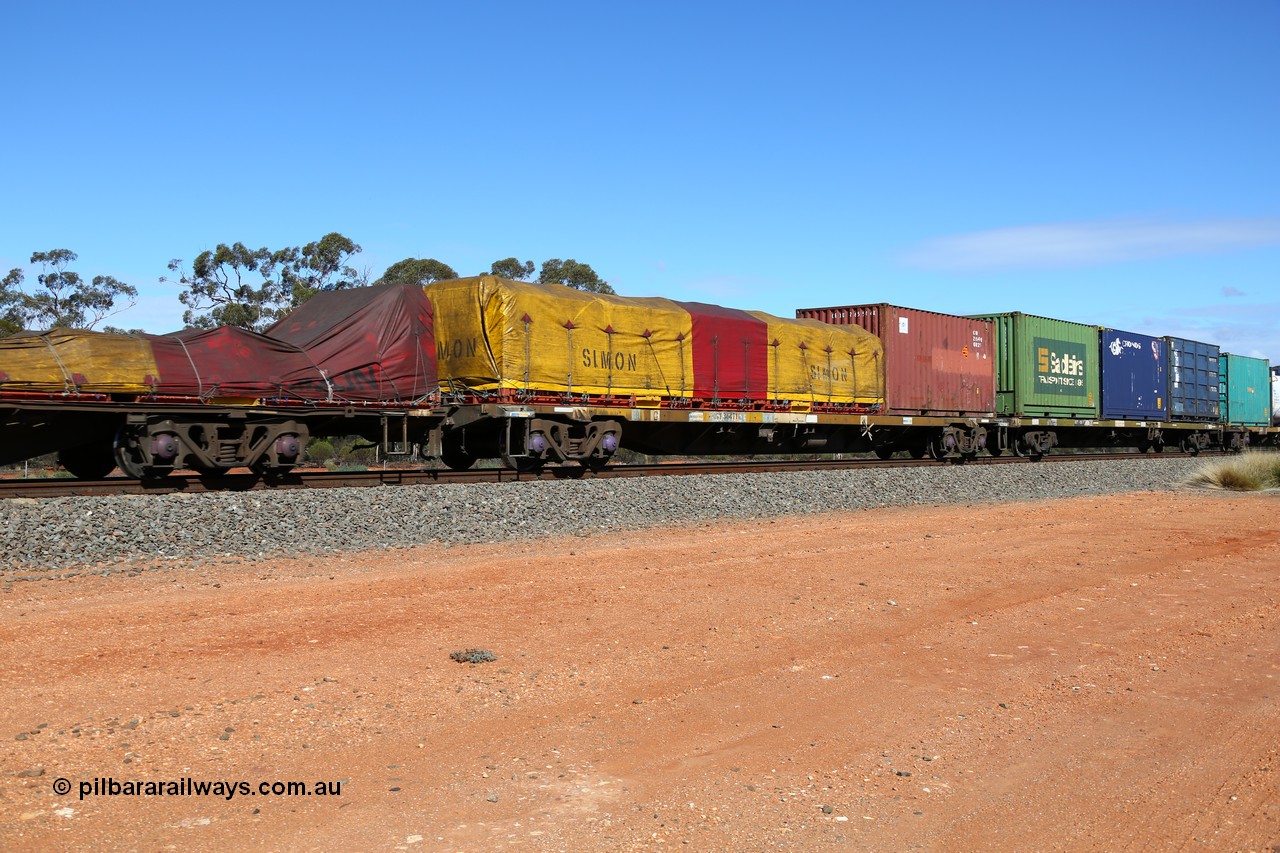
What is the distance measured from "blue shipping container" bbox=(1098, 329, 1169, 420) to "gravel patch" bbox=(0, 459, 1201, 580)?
1302 cm

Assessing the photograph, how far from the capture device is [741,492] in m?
16.2

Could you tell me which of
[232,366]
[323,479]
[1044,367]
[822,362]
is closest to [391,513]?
[323,479]

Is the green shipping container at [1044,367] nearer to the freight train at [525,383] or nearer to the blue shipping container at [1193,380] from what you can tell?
the freight train at [525,383]

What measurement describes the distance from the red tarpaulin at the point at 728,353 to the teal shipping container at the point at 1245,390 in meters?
24.7

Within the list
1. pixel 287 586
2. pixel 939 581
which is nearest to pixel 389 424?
pixel 287 586

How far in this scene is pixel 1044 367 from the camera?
90.4 ft

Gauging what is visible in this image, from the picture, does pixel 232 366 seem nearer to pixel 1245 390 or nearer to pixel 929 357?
pixel 929 357

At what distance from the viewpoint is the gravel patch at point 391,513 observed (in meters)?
10.1

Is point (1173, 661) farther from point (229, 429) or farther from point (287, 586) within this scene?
point (229, 429)

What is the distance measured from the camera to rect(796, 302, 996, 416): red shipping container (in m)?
23.5

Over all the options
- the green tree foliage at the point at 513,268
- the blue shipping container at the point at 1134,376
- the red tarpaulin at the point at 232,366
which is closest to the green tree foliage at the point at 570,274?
the green tree foliage at the point at 513,268

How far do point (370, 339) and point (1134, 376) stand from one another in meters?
24.3

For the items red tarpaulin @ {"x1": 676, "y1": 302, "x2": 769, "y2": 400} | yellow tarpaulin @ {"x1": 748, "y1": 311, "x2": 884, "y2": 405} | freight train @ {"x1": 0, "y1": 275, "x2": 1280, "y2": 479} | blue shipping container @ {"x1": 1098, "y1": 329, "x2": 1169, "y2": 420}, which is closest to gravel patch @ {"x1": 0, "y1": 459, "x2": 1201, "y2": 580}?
freight train @ {"x1": 0, "y1": 275, "x2": 1280, "y2": 479}

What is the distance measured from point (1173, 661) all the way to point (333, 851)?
5066 millimetres
